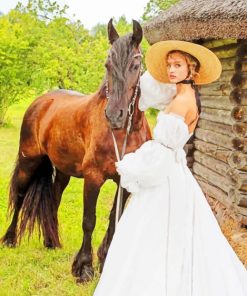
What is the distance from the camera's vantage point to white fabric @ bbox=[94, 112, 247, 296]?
325cm

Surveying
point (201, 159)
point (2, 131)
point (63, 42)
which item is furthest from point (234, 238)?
point (63, 42)

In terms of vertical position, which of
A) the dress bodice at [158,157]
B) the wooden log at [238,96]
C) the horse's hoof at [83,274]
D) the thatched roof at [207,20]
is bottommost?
the horse's hoof at [83,274]

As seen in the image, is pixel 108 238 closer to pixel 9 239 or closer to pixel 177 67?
pixel 9 239

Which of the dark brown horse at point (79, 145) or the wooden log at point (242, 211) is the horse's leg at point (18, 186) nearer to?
the dark brown horse at point (79, 145)

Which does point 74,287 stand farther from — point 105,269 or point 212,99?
point 212,99

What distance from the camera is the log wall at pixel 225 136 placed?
21.1 ft

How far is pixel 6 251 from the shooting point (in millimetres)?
5332

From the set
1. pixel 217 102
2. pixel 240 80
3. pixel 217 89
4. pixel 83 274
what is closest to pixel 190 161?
pixel 217 102

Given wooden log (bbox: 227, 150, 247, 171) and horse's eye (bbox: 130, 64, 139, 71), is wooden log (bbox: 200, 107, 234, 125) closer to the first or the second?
wooden log (bbox: 227, 150, 247, 171)

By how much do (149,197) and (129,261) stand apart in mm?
442

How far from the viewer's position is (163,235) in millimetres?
3318

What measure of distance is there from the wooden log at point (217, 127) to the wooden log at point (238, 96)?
0.45 metres

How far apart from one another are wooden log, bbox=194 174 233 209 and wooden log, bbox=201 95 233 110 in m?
1.23

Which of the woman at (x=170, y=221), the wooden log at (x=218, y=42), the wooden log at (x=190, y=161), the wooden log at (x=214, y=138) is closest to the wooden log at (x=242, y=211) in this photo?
the wooden log at (x=214, y=138)
